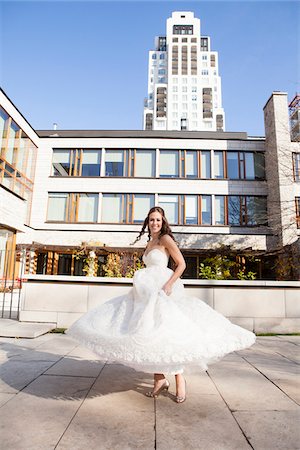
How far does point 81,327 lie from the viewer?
3059 mm

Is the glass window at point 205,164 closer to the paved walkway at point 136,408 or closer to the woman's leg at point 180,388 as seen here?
the paved walkway at point 136,408

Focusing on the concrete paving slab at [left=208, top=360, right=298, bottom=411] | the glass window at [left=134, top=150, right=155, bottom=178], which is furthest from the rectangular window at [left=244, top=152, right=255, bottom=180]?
→ the concrete paving slab at [left=208, top=360, right=298, bottom=411]

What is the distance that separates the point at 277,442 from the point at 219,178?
73.4 ft

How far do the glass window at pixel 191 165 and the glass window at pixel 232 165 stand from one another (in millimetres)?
2810

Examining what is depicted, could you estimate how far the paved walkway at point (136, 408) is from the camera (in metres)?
2.19

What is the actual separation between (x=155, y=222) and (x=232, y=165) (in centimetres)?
2195

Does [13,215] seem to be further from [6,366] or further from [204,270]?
[6,366]

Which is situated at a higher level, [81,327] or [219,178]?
[219,178]

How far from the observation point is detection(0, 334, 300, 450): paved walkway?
2.19 metres

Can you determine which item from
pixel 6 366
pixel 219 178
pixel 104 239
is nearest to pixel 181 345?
pixel 6 366

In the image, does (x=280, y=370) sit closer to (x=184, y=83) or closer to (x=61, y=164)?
(x=61, y=164)

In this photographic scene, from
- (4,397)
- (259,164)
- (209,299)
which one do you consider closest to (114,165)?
(259,164)

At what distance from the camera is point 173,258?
331 centimetres

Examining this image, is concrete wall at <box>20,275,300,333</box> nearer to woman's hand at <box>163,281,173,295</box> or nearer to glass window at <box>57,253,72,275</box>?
woman's hand at <box>163,281,173,295</box>
